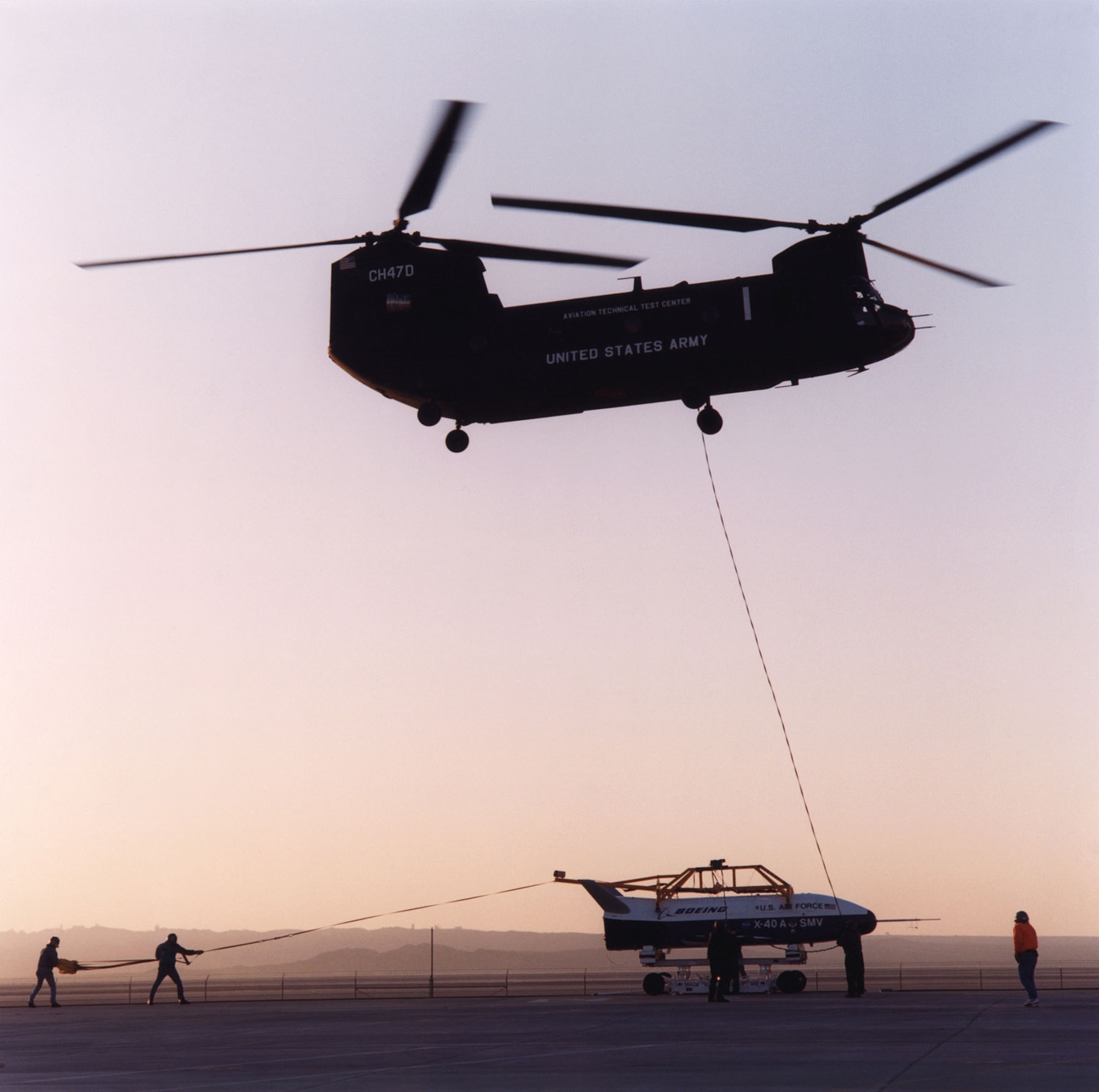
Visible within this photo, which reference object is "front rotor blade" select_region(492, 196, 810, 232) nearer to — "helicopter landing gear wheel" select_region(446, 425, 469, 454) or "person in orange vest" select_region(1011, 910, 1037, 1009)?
"helicopter landing gear wheel" select_region(446, 425, 469, 454)

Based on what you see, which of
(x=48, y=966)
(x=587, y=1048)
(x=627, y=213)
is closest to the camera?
(x=587, y=1048)

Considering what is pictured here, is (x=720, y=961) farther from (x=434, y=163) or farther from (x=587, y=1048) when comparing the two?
(x=434, y=163)

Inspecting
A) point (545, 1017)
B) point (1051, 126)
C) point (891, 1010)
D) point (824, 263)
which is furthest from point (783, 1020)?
point (1051, 126)

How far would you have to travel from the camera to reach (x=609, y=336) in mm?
21703

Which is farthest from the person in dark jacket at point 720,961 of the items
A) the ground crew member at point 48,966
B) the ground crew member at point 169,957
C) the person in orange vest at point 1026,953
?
the ground crew member at point 48,966

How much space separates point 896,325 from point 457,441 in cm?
789

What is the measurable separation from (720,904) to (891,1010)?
12.8m

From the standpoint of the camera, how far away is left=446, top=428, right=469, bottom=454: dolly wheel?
76.6 feet

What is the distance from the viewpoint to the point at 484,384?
73.4ft

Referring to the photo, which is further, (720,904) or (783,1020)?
(720,904)

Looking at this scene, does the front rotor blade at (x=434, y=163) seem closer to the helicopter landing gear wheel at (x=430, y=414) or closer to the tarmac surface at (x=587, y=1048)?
the helicopter landing gear wheel at (x=430, y=414)

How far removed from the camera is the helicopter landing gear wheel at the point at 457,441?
23344 millimetres

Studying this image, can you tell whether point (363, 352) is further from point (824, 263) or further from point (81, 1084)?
point (81, 1084)

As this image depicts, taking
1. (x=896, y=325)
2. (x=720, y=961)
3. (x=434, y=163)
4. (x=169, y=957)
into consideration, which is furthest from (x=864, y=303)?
(x=169, y=957)
